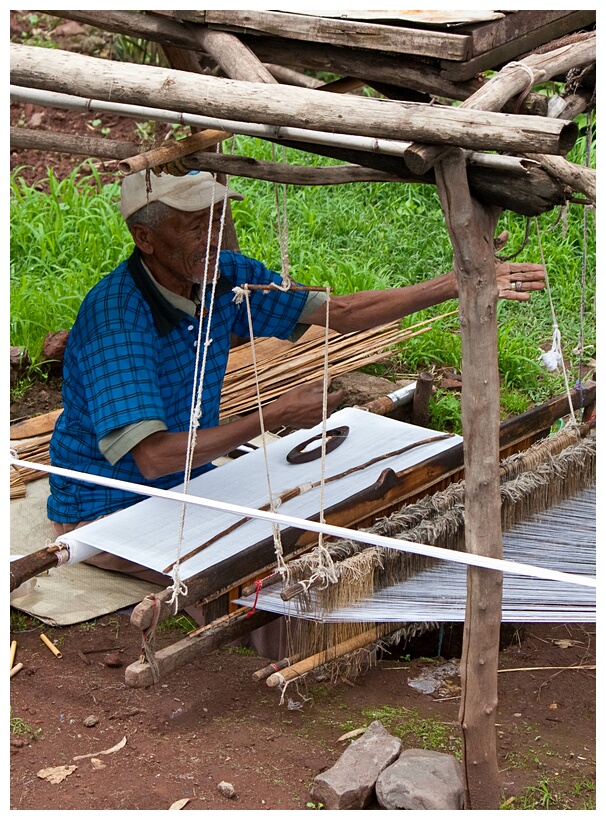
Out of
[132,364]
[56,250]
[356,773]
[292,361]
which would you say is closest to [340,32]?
[132,364]

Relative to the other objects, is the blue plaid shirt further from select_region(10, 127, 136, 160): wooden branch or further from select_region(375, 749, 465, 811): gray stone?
select_region(375, 749, 465, 811): gray stone

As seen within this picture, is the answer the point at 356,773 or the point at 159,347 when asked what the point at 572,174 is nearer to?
the point at 356,773

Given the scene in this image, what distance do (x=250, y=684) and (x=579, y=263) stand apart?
3.98 m

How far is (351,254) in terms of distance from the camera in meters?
6.20

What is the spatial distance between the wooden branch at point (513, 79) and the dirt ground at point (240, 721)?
1539 millimetres

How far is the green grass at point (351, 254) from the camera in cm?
534

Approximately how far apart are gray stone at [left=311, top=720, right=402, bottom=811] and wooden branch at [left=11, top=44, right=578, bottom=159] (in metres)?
1.49

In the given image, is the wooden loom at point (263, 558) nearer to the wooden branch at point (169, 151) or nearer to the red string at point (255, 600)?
the red string at point (255, 600)

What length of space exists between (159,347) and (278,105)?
57.2 inches

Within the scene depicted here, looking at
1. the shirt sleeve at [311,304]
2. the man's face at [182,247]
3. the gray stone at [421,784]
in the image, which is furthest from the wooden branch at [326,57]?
the gray stone at [421,784]

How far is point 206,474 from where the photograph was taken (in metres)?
3.56
